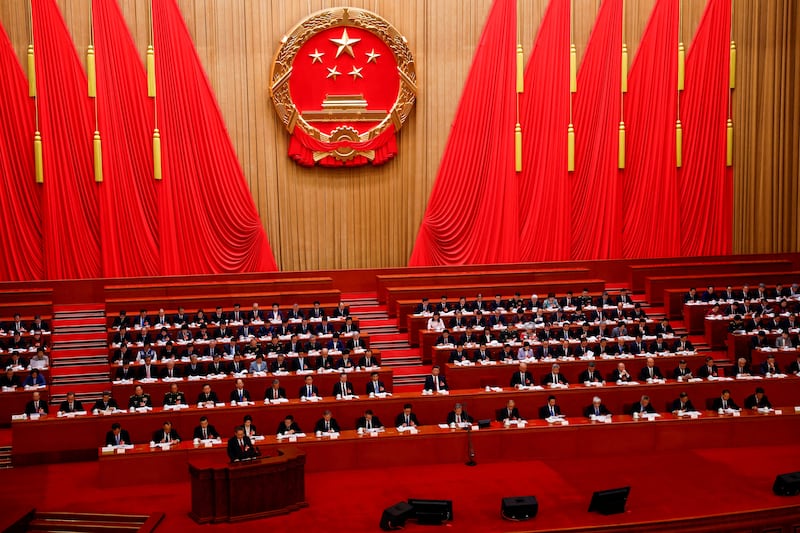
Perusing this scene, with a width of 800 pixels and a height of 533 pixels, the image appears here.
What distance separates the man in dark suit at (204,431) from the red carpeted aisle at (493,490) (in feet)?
1.77

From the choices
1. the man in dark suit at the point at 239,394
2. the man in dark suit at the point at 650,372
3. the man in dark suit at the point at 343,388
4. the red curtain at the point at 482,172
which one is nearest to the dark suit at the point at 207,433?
the man in dark suit at the point at 239,394

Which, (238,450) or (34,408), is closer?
(238,450)

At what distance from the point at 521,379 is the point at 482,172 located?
523cm

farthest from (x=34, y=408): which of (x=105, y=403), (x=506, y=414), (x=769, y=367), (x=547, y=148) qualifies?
(x=547, y=148)

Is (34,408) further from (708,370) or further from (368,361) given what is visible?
(708,370)

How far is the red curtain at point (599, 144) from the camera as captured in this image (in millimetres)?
15125

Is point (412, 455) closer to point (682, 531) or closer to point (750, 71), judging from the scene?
point (682, 531)

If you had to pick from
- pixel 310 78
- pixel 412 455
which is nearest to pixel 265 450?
pixel 412 455

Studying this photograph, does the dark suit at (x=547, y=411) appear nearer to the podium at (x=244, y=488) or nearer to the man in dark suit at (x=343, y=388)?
the man in dark suit at (x=343, y=388)

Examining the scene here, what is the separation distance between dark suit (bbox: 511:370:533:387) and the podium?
11.3 feet

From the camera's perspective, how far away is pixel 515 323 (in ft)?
41.1

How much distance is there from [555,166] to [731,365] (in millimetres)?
4628

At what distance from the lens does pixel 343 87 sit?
14.6m

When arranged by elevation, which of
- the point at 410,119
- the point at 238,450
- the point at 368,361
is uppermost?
the point at 410,119
